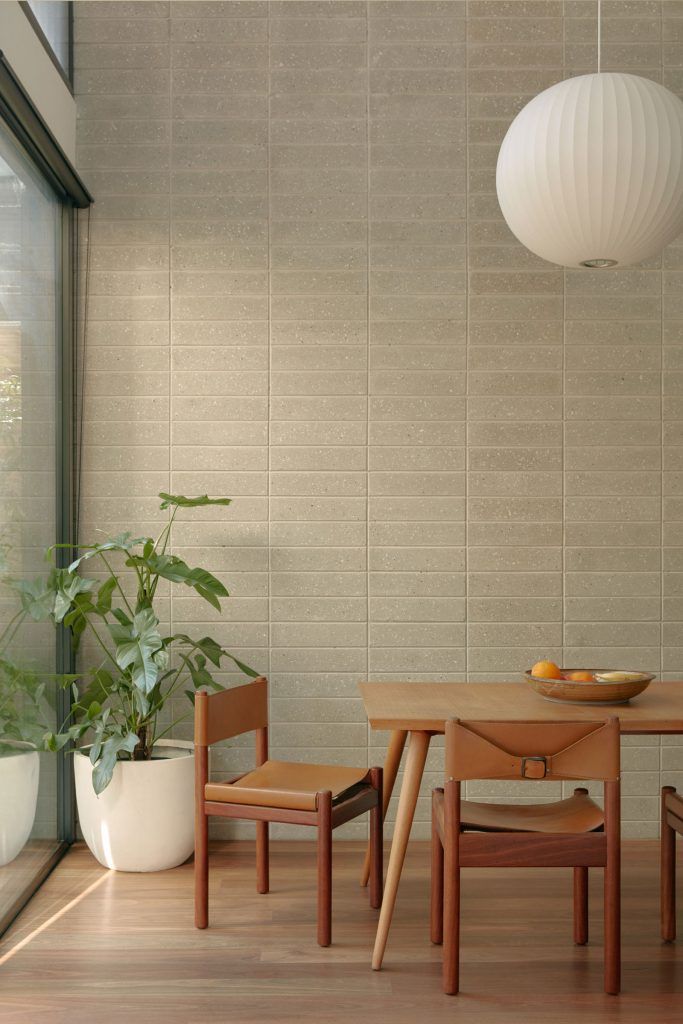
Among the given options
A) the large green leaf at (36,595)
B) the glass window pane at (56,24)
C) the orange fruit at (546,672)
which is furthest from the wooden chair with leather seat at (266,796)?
the glass window pane at (56,24)

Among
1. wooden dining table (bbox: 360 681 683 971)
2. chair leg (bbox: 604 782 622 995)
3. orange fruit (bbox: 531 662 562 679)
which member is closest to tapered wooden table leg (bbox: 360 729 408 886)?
wooden dining table (bbox: 360 681 683 971)

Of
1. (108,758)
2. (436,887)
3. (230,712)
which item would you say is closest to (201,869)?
(230,712)

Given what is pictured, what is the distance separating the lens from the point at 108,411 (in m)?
3.77

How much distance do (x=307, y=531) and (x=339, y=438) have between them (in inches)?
14.4

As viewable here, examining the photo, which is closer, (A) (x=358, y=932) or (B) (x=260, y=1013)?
(B) (x=260, y=1013)

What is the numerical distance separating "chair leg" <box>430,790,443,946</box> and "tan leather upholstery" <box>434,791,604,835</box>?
0.07m

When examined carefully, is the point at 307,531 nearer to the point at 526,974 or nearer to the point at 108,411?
the point at 108,411

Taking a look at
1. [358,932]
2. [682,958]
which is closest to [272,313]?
[358,932]

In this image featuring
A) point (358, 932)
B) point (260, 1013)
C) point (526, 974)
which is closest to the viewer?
point (260, 1013)

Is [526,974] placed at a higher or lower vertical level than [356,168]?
lower

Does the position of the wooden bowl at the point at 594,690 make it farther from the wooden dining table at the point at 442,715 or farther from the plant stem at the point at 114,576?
the plant stem at the point at 114,576

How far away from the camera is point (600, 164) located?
2219 mm

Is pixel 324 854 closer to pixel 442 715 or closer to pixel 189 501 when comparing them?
pixel 442 715

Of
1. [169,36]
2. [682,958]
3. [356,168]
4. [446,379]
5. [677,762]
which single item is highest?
[169,36]
